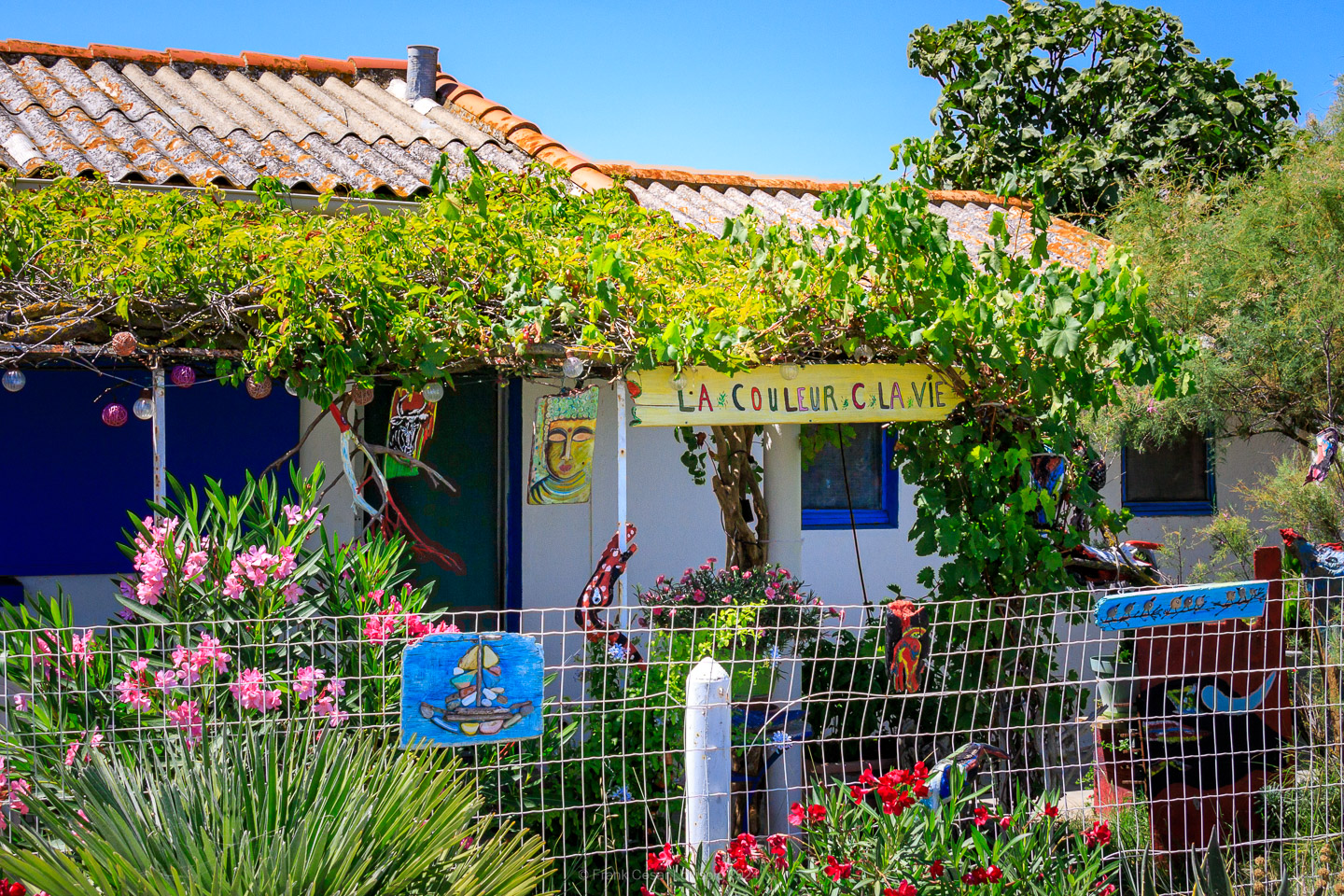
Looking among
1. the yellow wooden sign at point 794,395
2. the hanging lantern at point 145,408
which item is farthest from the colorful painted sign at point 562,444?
the hanging lantern at point 145,408

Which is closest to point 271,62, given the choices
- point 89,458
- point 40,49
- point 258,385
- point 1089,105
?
point 40,49

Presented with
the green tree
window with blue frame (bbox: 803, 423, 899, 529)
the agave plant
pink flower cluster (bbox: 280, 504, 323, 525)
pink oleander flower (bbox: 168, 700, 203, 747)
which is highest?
the green tree

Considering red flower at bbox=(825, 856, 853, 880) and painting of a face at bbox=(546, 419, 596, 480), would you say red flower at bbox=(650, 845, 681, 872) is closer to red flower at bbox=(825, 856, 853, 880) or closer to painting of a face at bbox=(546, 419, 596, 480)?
red flower at bbox=(825, 856, 853, 880)

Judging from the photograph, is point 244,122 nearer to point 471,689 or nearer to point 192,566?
point 192,566

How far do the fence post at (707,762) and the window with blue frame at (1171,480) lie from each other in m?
6.19

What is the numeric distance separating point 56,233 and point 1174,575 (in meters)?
7.57

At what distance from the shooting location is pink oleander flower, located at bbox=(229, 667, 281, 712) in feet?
11.7

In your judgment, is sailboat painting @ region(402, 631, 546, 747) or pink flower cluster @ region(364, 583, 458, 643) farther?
pink flower cluster @ region(364, 583, 458, 643)

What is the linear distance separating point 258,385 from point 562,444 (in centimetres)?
134

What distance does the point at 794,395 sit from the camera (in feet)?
16.9

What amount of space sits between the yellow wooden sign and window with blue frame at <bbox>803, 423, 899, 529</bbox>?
2513 millimetres

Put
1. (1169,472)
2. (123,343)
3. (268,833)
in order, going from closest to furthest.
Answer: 1. (268,833)
2. (123,343)
3. (1169,472)

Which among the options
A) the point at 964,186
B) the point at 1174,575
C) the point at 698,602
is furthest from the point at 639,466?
the point at 964,186

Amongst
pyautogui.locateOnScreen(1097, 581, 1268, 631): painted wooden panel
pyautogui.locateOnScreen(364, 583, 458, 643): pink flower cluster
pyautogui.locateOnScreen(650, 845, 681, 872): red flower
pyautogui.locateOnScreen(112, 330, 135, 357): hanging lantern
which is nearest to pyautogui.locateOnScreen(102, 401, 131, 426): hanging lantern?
pyautogui.locateOnScreen(112, 330, 135, 357): hanging lantern
